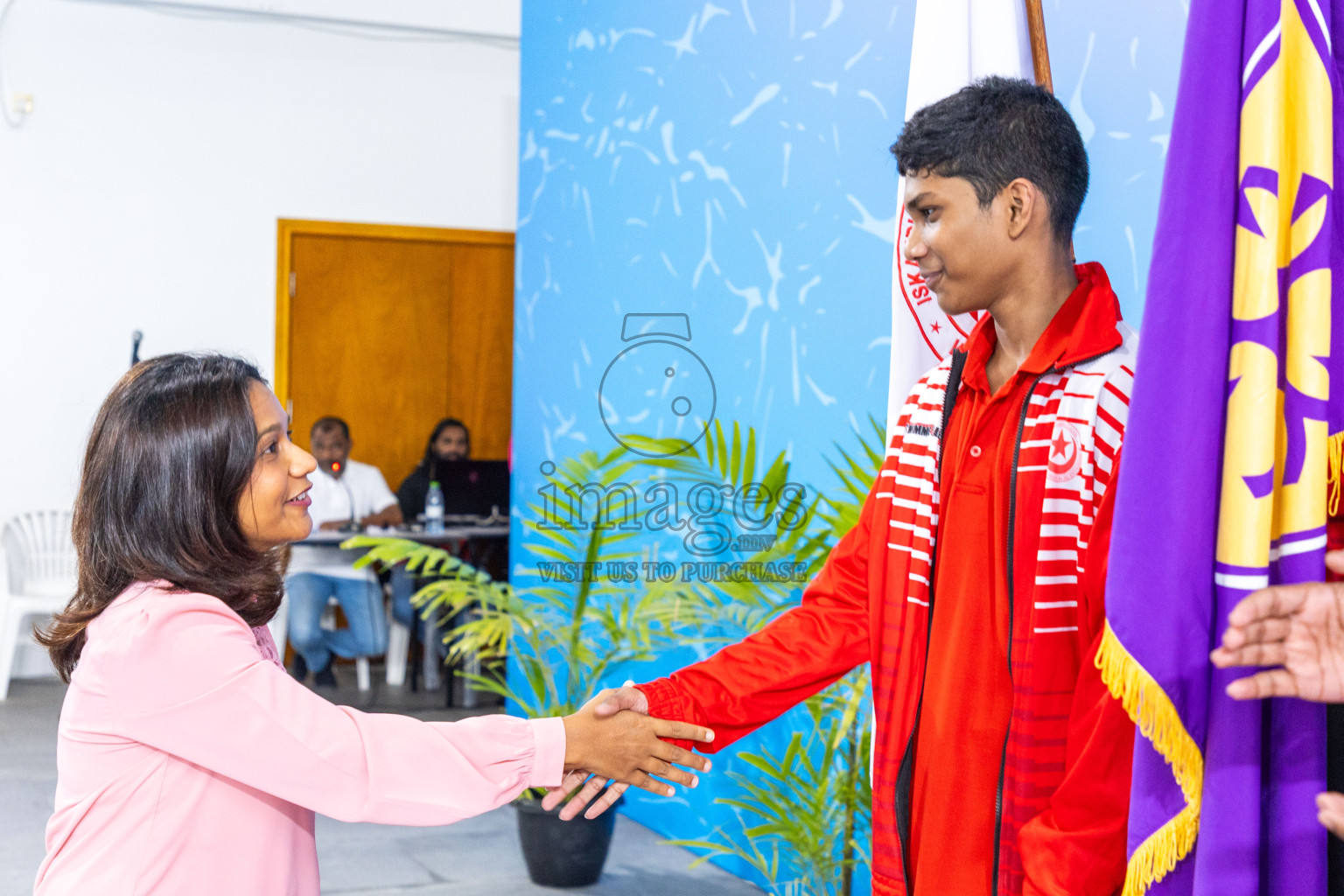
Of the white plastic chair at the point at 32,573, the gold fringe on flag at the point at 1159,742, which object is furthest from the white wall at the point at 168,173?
the gold fringe on flag at the point at 1159,742

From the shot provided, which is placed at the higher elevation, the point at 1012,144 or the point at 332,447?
the point at 1012,144

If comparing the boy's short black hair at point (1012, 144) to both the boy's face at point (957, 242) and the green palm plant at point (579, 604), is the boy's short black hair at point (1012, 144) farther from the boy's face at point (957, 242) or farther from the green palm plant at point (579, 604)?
the green palm plant at point (579, 604)

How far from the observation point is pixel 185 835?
1.40m

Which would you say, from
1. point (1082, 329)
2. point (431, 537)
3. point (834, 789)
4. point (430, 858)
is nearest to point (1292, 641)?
point (1082, 329)

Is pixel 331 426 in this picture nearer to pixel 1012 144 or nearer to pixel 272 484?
pixel 272 484

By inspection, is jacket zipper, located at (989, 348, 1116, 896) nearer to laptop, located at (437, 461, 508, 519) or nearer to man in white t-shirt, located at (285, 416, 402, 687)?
man in white t-shirt, located at (285, 416, 402, 687)

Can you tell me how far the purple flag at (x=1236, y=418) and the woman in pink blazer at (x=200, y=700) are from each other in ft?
2.80

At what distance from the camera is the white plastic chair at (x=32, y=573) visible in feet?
21.4

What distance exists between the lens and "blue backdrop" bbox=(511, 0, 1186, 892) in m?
2.58

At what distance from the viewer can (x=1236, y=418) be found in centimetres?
110

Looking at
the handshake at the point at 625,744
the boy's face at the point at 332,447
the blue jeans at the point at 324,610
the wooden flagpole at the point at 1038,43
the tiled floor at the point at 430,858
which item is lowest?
the tiled floor at the point at 430,858

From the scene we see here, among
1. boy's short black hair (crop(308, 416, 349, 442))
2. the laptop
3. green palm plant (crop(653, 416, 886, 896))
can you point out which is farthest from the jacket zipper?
boy's short black hair (crop(308, 416, 349, 442))

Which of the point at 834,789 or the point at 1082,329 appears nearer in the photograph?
the point at 1082,329

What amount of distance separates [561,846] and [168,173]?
5124 millimetres
